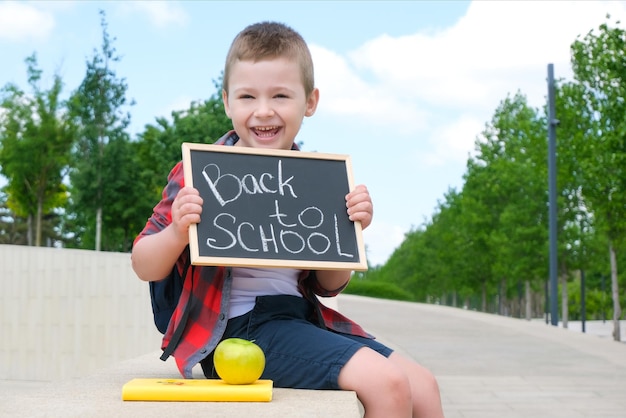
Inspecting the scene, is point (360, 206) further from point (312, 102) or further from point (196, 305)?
point (196, 305)

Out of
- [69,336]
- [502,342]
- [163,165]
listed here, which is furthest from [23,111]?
[502,342]

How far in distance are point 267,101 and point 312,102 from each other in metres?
0.31

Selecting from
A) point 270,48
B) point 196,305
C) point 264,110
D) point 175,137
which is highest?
point 175,137

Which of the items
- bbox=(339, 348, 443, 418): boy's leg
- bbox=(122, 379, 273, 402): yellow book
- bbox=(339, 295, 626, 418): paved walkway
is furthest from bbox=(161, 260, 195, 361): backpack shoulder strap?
bbox=(339, 295, 626, 418): paved walkway

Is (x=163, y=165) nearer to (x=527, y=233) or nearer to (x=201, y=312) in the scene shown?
(x=527, y=233)

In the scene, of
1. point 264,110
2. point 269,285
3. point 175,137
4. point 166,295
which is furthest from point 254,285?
point 175,137

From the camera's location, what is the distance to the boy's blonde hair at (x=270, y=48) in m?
3.03

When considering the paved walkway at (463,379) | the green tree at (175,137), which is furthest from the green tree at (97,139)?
the paved walkway at (463,379)

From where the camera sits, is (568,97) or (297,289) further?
(568,97)

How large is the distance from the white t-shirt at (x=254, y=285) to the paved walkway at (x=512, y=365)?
3.83 meters

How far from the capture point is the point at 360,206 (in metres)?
3.02

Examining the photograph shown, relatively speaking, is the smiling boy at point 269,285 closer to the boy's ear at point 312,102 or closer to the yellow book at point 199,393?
the boy's ear at point 312,102

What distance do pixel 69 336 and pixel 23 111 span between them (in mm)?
25915

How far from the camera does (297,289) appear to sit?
316 centimetres
